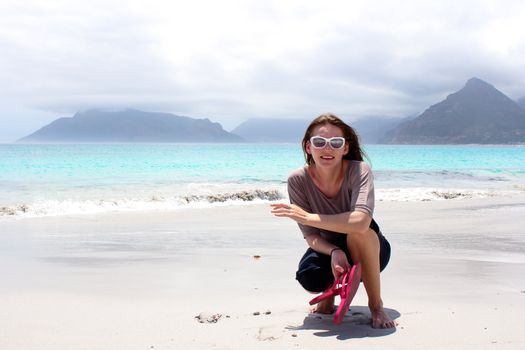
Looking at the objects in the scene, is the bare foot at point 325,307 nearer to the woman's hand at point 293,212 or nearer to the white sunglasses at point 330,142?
the woman's hand at point 293,212

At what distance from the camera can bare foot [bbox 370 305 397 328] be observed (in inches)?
150

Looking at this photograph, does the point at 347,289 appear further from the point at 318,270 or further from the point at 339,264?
the point at 318,270

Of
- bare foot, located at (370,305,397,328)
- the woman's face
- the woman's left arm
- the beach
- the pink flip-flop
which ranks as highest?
the woman's face

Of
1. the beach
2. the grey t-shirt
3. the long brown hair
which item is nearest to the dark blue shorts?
the grey t-shirt

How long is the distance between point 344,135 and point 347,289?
107 cm

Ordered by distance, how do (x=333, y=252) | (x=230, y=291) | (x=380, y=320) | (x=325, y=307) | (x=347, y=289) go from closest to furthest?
(x=347, y=289) → (x=333, y=252) → (x=380, y=320) → (x=325, y=307) → (x=230, y=291)

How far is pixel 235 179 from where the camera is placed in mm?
27547

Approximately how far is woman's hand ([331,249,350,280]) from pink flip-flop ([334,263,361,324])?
0.14 feet

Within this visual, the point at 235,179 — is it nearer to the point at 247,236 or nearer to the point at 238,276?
the point at 247,236

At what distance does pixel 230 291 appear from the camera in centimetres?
491

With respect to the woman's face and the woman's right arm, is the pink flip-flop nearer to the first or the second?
the woman's right arm

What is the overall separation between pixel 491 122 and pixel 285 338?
203869 millimetres

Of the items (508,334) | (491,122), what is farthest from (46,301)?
(491,122)

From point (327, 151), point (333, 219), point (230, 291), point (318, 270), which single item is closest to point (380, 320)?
point (318, 270)
